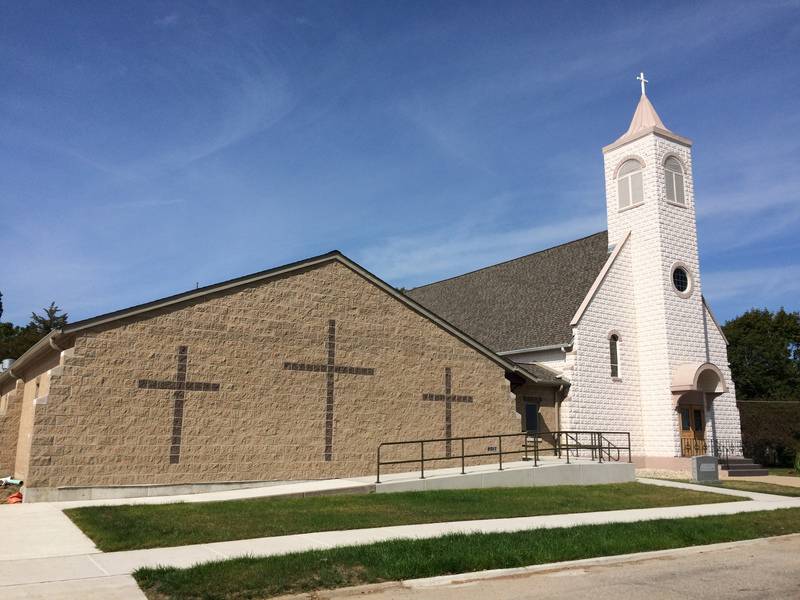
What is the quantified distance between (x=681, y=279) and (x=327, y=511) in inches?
838

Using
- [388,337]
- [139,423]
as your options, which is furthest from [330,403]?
[139,423]

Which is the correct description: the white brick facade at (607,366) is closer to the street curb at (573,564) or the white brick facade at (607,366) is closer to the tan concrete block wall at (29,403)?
the street curb at (573,564)

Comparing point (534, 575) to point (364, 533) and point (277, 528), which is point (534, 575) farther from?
point (277, 528)

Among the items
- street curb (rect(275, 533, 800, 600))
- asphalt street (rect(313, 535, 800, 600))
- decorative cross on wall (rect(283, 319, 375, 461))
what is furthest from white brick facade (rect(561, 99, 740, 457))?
asphalt street (rect(313, 535, 800, 600))

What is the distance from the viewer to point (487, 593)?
769 cm

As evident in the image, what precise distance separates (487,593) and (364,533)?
151 inches

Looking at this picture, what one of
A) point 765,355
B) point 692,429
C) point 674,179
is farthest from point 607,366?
point 765,355

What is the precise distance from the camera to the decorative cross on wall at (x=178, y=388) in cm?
1717

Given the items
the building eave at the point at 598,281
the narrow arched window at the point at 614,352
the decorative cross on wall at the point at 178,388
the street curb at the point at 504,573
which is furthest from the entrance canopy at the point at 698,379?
the decorative cross on wall at the point at 178,388

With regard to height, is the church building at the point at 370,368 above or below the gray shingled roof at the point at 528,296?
below

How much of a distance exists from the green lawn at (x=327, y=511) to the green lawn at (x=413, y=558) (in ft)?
7.15

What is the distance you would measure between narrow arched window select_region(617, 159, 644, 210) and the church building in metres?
0.08

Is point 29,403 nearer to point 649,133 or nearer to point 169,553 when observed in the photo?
point 169,553

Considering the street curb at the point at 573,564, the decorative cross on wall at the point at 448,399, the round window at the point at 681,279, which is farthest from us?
the round window at the point at 681,279
